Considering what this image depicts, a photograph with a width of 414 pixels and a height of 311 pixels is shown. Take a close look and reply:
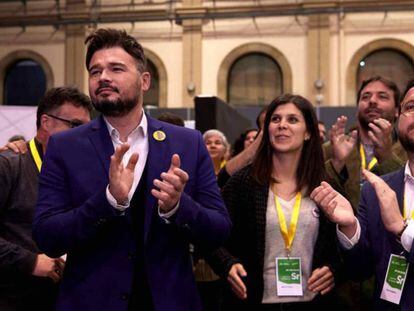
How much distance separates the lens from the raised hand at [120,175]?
175 centimetres

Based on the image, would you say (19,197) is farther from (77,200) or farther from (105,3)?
(105,3)

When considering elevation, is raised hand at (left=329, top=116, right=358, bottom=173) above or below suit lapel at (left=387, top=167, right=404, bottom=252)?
above

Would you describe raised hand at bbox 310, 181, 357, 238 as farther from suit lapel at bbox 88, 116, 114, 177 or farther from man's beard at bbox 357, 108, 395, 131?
man's beard at bbox 357, 108, 395, 131

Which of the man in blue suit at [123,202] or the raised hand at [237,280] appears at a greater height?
the man in blue suit at [123,202]

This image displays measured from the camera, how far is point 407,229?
1.95 meters

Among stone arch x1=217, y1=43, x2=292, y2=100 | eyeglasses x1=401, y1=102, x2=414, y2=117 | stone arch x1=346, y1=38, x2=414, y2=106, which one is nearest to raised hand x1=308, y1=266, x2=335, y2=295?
eyeglasses x1=401, y1=102, x2=414, y2=117

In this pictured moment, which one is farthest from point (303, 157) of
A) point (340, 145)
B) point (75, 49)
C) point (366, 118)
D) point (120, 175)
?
point (75, 49)

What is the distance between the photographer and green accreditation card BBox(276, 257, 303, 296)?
2402 millimetres

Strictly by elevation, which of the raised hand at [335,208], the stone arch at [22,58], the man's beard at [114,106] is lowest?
the raised hand at [335,208]

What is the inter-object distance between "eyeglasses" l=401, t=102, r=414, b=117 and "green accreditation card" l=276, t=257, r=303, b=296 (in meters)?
0.78

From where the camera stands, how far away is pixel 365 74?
13.7m

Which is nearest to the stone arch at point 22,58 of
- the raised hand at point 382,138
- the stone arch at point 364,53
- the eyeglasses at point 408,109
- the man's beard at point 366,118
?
the stone arch at point 364,53

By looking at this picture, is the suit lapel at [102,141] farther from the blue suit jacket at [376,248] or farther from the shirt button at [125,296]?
the blue suit jacket at [376,248]

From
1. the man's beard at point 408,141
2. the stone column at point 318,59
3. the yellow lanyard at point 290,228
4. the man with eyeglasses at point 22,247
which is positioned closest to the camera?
the man's beard at point 408,141
